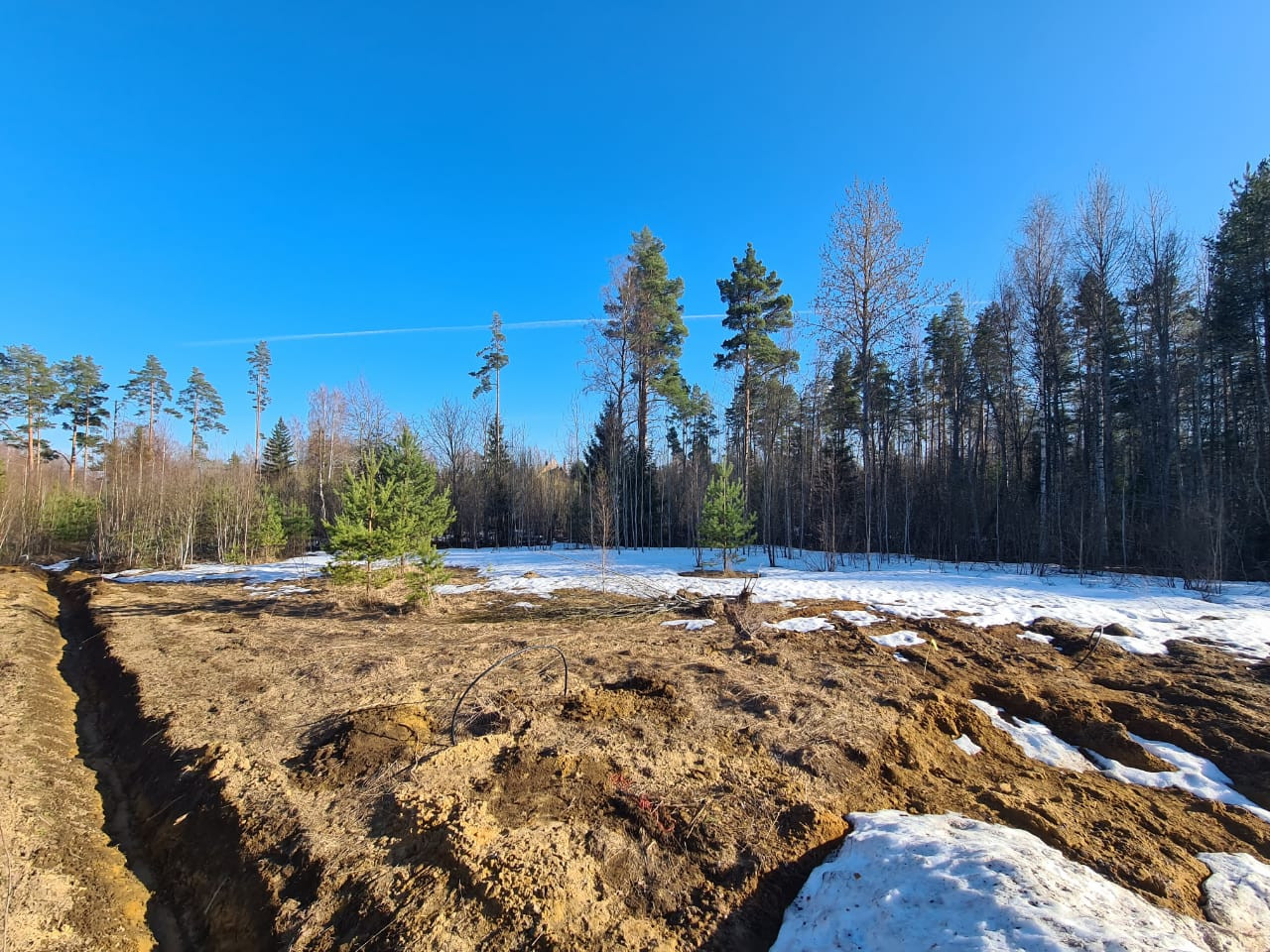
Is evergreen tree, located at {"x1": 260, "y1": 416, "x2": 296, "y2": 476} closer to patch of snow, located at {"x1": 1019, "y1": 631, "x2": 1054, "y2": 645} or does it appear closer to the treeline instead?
the treeline

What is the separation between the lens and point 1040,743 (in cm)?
452

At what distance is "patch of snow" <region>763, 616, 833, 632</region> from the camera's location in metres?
8.39

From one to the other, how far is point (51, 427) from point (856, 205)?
49522 mm

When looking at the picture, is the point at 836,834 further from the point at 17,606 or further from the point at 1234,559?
the point at 1234,559

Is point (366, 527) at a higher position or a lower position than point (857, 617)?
higher

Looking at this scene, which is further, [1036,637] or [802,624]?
[802,624]

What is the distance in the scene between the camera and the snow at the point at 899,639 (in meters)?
7.44

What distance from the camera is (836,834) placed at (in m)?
3.11

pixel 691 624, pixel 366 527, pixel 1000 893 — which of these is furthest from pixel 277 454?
pixel 1000 893

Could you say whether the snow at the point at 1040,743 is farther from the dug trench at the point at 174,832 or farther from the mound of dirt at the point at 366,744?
the dug trench at the point at 174,832

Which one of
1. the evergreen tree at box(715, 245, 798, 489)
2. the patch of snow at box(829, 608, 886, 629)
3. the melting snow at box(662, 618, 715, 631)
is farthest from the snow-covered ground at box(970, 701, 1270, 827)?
the evergreen tree at box(715, 245, 798, 489)

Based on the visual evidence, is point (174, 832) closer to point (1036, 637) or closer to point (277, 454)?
point (1036, 637)

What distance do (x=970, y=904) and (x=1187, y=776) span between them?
3274 mm

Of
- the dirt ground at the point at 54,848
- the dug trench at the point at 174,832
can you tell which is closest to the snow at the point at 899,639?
the dug trench at the point at 174,832
